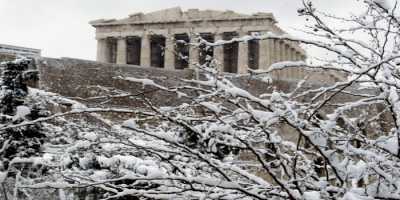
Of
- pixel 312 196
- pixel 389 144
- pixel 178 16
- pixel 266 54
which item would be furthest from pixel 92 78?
pixel 178 16

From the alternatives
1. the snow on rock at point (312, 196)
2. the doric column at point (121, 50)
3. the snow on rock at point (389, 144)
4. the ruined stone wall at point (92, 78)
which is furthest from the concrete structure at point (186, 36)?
the snow on rock at point (312, 196)

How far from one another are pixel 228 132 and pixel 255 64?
38.4m

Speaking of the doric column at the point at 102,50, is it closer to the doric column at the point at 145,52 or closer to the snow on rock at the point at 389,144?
the doric column at the point at 145,52

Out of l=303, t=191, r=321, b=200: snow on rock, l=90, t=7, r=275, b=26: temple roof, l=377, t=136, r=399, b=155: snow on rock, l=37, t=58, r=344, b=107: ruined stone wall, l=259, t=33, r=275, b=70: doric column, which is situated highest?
l=90, t=7, r=275, b=26: temple roof

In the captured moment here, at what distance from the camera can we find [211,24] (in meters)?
39.3

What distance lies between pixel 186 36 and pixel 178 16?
2.15 meters

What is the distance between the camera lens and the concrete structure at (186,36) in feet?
126

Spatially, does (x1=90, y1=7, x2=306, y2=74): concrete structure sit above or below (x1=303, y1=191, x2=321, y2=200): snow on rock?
above

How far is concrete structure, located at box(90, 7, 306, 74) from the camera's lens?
3844 cm

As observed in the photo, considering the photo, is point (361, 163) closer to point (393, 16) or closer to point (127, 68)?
point (393, 16)

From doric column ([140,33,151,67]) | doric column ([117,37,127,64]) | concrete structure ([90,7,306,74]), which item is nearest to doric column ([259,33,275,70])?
concrete structure ([90,7,306,74])

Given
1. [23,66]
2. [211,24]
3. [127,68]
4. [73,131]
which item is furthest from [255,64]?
[73,131]

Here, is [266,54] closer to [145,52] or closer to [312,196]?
[145,52]

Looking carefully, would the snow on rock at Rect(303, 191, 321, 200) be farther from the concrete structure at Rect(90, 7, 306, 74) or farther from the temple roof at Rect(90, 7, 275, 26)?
the temple roof at Rect(90, 7, 275, 26)
